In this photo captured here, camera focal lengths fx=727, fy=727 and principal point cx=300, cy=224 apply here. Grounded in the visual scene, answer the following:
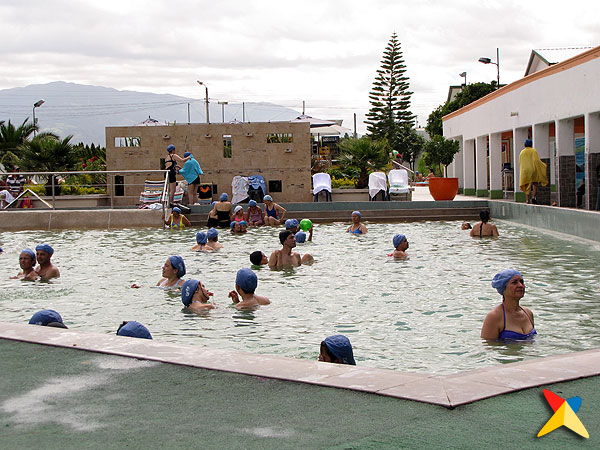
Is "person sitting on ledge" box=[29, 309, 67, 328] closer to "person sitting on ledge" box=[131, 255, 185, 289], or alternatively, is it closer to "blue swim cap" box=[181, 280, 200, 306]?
"blue swim cap" box=[181, 280, 200, 306]

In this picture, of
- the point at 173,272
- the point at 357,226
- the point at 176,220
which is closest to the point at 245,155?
the point at 176,220

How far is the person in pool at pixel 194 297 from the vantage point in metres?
8.91

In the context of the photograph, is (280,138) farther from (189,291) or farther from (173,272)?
(189,291)

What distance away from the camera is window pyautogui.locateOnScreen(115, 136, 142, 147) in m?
26.7

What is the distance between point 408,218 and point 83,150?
21471 millimetres

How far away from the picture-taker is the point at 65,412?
4.00 m

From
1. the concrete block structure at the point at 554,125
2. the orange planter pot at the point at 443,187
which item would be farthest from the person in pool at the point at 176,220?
the concrete block structure at the point at 554,125

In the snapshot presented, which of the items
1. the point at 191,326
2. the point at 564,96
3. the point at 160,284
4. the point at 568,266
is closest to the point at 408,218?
the point at 564,96

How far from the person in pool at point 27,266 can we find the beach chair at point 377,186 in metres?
15.4

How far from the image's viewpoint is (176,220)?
68.9 ft

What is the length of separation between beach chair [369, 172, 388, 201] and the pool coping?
20553mm

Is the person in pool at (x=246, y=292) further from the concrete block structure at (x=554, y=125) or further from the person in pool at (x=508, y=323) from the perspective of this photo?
the concrete block structure at (x=554, y=125)

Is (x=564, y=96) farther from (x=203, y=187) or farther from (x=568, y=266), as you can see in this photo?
(x=203, y=187)

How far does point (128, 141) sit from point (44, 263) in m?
15.7
